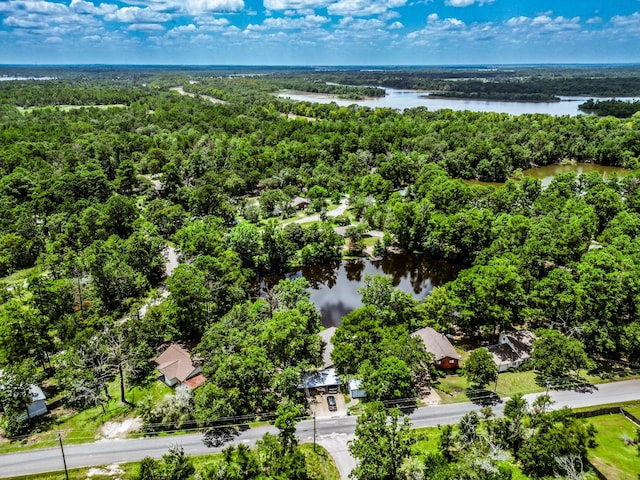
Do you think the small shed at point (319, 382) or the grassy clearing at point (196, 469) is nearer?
the grassy clearing at point (196, 469)

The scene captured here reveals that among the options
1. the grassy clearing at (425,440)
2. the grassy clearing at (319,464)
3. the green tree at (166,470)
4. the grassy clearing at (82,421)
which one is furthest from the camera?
the grassy clearing at (82,421)

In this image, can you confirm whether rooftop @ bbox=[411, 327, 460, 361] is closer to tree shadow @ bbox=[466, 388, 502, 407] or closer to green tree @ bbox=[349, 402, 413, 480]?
tree shadow @ bbox=[466, 388, 502, 407]

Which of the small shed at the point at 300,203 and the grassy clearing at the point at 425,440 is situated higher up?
the small shed at the point at 300,203

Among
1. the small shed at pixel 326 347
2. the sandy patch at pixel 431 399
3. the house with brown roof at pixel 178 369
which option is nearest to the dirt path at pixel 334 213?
the small shed at pixel 326 347

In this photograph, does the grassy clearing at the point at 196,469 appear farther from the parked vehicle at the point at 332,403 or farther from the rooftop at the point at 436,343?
the rooftop at the point at 436,343

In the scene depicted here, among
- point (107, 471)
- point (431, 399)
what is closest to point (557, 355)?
point (431, 399)

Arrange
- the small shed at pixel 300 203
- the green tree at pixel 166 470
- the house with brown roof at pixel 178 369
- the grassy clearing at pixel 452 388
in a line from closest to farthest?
the green tree at pixel 166 470 → the grassy clearing at pixel 452 388 → the house with brown roof at pixel 178 369 → the small shed at pixel 300 203

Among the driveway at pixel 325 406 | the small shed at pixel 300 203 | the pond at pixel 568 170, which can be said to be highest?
the pond at pixel 568 170

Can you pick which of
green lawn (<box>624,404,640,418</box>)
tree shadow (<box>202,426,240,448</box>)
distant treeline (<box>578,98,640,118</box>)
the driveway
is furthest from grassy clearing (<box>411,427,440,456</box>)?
distant treeline (<box>578,98,640,118</box>)
